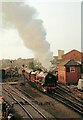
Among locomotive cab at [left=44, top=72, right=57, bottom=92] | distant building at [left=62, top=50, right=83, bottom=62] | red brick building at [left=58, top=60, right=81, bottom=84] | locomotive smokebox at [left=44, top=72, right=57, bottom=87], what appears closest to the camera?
locomotive cab at [left=44, top=72, right=57, bottom=92]

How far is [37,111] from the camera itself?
1451 cm

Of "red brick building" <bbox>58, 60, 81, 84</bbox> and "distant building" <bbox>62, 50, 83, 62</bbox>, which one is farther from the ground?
"distant building" <bbox>62, 50, 83, 62</bbox>

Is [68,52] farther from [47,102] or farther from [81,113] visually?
[81,113]

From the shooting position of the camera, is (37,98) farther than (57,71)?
No

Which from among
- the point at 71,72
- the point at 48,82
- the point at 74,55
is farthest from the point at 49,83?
the point at 74,55

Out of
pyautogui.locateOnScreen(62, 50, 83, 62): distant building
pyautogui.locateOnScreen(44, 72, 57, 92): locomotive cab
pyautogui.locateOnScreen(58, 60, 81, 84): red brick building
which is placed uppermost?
pyautogui.locateOnScreen(62, 50, 83, 62): distant building

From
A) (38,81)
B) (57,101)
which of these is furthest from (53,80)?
(57,101)

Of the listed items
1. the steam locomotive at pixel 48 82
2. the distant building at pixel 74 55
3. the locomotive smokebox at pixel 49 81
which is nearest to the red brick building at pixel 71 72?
A: the steam locomotive at pixel 48 82

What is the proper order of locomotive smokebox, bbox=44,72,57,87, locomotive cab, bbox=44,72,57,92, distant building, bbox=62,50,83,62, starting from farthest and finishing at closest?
distant building, bbox=62,50,83,62
locomotive smokebox, bbox=44,72,57,87
locomotive cab, bbox=44,72,57,92

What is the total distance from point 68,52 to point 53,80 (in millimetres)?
21773

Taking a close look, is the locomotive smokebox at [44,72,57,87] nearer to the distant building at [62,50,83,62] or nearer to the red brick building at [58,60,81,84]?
the red brick building at [58,60,81,84]

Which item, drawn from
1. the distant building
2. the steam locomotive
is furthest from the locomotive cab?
the distant building

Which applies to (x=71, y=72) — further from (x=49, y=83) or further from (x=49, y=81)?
(x=49, y=83)

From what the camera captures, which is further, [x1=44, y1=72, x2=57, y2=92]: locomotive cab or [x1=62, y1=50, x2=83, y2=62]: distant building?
[x1=62, y1=50, x2=83, y2=62]: distant building
